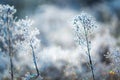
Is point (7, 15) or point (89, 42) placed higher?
point (7, 15)

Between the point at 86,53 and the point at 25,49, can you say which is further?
the point at 25,49

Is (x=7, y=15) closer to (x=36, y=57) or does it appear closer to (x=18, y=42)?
(x=18, y=42)

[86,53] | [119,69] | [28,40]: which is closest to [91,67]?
[86,53]

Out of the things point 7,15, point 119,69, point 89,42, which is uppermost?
point 7,15

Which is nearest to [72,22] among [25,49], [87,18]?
[87,18]

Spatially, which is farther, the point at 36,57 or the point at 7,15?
the point at 36,57

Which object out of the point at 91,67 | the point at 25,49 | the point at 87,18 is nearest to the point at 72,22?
the point at 87,18

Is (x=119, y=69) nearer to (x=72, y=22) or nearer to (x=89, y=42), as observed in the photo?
(x=89, y=42)

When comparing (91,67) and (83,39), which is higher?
A: (83,39)
